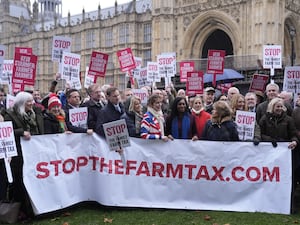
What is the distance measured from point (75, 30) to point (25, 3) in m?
30.8

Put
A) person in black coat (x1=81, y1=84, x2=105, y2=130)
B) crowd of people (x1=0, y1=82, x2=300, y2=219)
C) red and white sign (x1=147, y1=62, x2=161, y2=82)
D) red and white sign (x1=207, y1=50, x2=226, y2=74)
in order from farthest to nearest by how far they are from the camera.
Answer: red and white sign (x1=147, y1=62, x2=161, y2=82), red and white sign (x1=207, y1=50, x2=226, y2=74), person in black coat (x1=81, y1=84, x2=105, y2=130), crowd of people (x1=0, y1=82, x2=300, y2=219)

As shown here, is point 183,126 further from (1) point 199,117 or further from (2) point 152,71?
(2) point 152,71

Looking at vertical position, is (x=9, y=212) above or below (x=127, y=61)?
below

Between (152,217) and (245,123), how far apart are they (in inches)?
81.2

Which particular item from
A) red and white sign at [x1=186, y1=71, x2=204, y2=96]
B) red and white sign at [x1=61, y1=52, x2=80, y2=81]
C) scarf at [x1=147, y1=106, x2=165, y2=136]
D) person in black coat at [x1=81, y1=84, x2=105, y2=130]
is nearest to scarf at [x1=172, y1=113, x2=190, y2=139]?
scarf at [x1=147, y1=106, x2=165, y2=136]

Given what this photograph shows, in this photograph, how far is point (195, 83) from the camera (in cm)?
1143

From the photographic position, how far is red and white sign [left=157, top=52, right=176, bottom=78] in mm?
13266

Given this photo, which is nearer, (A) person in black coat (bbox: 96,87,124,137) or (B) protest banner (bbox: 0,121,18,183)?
(B) protest banner (bbox: 0,121,18,183)

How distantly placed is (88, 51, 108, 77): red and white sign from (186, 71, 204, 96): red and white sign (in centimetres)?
231

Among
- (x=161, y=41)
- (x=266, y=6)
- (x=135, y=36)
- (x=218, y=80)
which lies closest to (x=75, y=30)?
(x=135, y=36)

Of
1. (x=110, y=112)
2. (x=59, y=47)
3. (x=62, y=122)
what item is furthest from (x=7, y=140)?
(x=59, y=47)

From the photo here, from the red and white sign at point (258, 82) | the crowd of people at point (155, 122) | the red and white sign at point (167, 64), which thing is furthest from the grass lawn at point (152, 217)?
the red and white sign at point (167, 64)

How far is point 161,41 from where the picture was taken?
33219 mm

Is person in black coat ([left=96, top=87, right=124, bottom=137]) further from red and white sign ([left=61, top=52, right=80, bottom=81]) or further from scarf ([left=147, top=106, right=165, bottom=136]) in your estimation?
red and white sign ([left=61, top=52, right=80, bottom=81])
